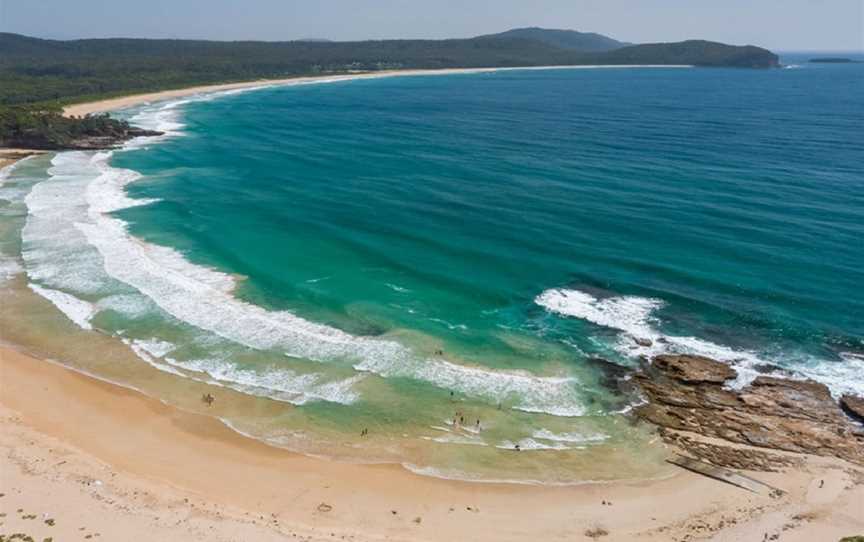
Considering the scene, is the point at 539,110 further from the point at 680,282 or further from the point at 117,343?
the point at 117,343

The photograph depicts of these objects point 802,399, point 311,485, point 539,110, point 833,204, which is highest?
point 539,110

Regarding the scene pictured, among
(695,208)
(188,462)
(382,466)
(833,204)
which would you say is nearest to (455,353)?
(382,466)

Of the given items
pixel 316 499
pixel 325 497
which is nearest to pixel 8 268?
pixel 316 499

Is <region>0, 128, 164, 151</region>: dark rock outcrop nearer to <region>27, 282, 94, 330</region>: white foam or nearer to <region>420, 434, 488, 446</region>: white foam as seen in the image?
<region>27, 282, 94, 330</region>: white foam

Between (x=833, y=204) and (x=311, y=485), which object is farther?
(x=833, y=204)

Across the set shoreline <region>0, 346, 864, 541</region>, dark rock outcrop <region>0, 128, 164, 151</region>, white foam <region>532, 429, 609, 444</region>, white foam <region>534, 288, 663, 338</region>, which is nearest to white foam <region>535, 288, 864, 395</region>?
white foam <region>534, 288, 663, 338</region>
